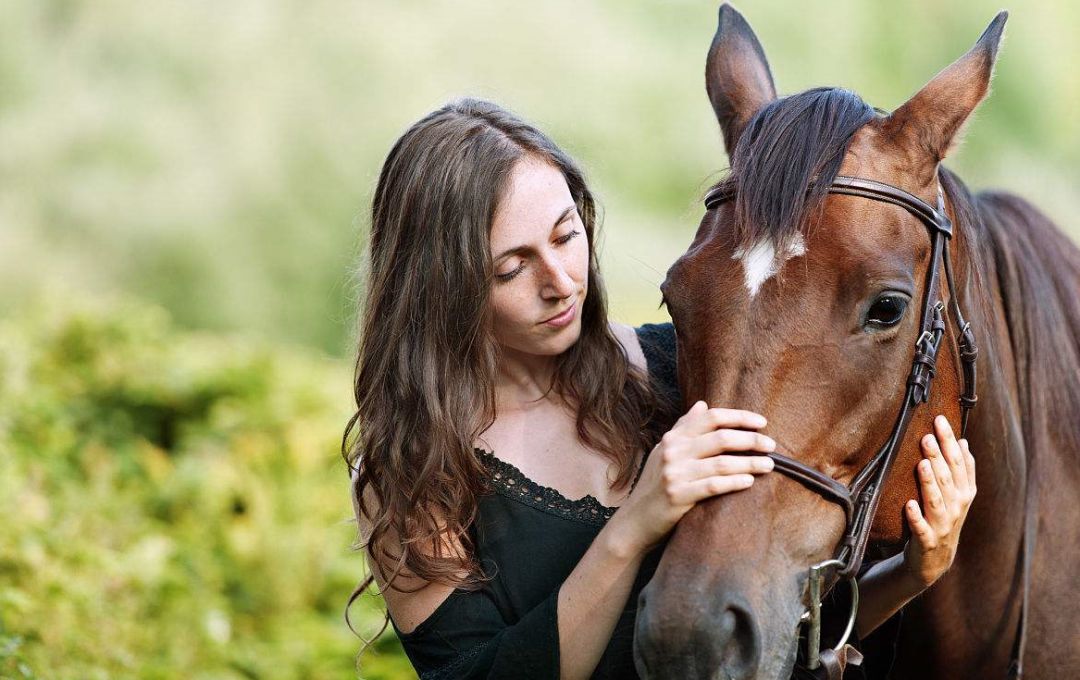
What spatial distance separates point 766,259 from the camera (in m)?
1.96

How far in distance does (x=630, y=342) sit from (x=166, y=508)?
12.1ft

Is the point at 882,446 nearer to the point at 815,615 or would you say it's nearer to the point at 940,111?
the point at 815,615

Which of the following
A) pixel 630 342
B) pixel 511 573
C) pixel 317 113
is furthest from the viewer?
pixel 317 113

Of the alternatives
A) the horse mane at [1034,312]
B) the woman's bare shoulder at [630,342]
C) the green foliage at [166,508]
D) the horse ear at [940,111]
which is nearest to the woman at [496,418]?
the woman's bare shoulder at [630,342]

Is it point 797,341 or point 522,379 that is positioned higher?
point 797,341

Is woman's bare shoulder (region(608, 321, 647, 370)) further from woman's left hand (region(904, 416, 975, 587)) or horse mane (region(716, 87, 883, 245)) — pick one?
woman's left hand (region(904, 416, 975, 587))

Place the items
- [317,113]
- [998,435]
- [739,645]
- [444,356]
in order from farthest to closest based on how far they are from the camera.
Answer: [317,113] < [444,356] < [998,435] < [739,645]

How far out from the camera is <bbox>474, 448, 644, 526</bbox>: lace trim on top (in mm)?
2430

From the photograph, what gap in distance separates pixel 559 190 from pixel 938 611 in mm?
1272

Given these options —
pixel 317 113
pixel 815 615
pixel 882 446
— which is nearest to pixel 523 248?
pixel 882 446

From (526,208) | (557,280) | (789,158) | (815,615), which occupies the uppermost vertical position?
(789,158)

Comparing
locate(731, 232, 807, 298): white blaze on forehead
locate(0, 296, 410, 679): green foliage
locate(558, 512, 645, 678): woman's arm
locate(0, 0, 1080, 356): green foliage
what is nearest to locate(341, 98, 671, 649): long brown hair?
locate(558, 512, 645, 678): woman's arm

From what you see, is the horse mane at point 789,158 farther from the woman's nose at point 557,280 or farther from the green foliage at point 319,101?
the green foliage at point 319,101

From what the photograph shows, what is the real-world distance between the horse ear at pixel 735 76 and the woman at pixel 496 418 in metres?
0.40
